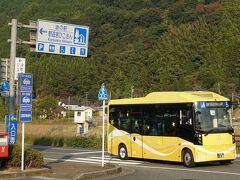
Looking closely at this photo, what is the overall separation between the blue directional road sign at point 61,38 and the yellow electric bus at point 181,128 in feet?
11.1

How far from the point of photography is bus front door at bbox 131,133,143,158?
18.0m

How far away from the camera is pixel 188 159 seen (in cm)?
1555

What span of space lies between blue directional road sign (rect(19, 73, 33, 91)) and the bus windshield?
6085 millimetres

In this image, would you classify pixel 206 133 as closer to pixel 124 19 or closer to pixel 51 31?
A: pixel 51 31

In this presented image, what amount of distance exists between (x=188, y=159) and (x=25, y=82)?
6.68m

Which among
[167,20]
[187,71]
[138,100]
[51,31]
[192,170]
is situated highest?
[167,20]

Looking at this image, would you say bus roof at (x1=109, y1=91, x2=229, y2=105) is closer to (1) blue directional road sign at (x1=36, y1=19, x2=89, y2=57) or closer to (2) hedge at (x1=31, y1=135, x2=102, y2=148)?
(1) blue directional road sign at (x1=36, y1=19, x2=89, y2=57)

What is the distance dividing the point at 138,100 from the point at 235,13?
82639 millimetres

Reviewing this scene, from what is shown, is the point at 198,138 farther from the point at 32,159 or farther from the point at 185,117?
the point at 32,159

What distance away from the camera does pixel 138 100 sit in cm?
1822

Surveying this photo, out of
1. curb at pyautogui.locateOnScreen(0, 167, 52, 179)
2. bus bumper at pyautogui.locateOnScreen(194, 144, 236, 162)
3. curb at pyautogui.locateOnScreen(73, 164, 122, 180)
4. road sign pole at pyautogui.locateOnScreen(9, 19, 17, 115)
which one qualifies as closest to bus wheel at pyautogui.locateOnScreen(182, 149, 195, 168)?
bus bumper at pyautogui.locateOnScreen(194, 144, 236, 162)

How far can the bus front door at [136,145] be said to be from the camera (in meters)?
18.0

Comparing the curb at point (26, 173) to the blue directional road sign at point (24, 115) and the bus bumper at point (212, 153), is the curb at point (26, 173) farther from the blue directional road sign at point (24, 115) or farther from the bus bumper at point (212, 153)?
the bus bumper at point (212, 153)

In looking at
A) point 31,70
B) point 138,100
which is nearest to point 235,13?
point 31,70
